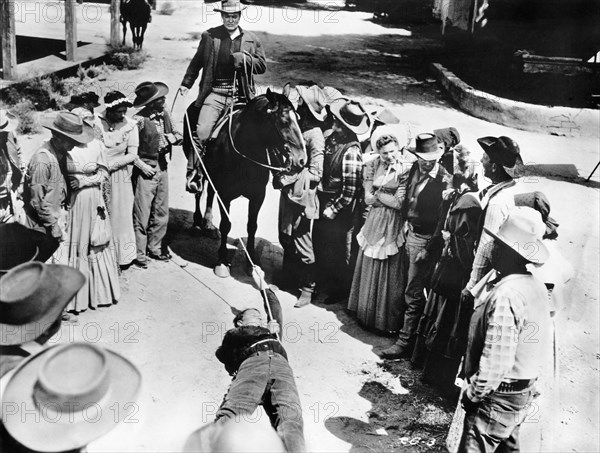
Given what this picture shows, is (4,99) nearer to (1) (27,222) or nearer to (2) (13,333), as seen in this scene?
(1) (27,222)

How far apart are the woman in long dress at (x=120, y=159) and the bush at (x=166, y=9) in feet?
34.7

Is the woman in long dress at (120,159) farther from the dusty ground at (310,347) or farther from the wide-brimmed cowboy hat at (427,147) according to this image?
the wide-brimmed cowboy hat at (427,147)

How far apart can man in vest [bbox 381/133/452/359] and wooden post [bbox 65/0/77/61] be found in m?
10.3

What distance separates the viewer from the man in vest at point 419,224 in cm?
584

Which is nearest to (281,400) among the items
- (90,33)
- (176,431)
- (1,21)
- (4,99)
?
(176,431)

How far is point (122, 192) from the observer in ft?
22.5

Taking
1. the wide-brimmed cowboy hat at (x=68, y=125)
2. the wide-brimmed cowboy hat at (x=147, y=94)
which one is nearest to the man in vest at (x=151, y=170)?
the wide-brimmed cowboy hat at (x=147, y=94)

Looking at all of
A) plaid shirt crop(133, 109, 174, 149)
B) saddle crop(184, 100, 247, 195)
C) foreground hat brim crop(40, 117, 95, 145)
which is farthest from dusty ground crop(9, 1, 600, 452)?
foreground hat brim crop(40, 117, 95, 145)

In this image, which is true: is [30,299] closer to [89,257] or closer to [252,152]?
[89,257]

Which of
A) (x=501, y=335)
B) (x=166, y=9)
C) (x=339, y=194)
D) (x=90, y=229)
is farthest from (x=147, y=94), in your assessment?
(x=166, y=9)

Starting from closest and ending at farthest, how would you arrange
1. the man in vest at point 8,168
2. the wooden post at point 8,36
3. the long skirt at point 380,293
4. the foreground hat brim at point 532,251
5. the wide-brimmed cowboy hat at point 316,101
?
the foreground hat brim at point 532,251 → the man in vest at point 8,168 → the long skirt at point 380,293 → the wide-brimmed cowboy hat at point 316,101 → the wooden post at point 8,36

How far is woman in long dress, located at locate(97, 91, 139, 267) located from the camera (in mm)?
6645

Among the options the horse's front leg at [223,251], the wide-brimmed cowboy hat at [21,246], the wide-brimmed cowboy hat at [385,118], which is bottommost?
the horse's front leg at [223,251]

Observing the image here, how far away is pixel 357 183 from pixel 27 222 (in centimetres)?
321
